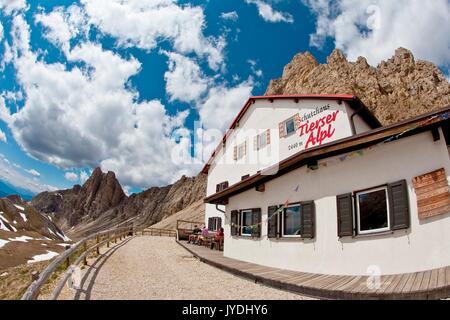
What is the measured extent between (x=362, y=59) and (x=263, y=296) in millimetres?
60064

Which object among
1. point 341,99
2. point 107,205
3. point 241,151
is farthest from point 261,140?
point 107,205

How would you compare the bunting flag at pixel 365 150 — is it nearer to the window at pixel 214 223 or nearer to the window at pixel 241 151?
the window at pixel 241 151

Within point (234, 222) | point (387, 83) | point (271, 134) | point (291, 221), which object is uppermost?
point (387, 83)

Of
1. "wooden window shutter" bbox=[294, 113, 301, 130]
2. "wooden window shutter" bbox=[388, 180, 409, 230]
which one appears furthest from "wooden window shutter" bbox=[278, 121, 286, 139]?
"wooden window shutter" bbox=[388, 180, 409, 230]

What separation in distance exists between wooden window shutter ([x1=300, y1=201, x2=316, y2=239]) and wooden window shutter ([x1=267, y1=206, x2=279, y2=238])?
1.50 metres

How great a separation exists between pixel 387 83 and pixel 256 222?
2026 inches

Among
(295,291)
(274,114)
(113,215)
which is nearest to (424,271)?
(295,291)

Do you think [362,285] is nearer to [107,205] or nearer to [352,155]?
[352,155]

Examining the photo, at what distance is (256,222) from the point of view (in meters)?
12.7

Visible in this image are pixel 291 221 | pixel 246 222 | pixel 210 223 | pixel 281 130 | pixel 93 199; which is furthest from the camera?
pixel 93 199

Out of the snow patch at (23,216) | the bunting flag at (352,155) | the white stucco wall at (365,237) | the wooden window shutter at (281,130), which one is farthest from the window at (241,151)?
the snow patch at (23,216)

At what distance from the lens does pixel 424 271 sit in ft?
21.2

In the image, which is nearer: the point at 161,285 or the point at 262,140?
the point at 161,285
